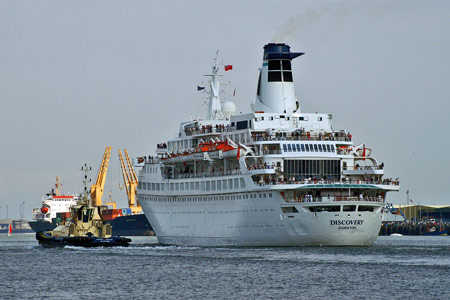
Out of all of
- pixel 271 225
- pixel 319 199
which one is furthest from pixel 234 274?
pixel 271 225

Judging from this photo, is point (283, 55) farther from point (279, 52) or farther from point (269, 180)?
point (269, 180)

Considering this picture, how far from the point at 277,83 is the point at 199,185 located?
13.2m

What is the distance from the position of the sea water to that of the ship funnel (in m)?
18.8

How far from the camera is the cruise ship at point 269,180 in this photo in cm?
8906

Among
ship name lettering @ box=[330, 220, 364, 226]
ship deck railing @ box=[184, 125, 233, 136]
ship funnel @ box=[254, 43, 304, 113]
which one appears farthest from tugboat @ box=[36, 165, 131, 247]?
ship name lettering @ box=[330, 220, 364, 226]

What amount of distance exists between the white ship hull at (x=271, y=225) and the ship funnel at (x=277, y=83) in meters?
12.0

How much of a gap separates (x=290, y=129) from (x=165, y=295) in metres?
43.3

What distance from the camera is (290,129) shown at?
97.8m

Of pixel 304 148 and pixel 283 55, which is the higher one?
pixel 283 55

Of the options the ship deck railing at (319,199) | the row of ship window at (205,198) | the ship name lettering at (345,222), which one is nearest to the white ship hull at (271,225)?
the ship name lettering at (345,222)

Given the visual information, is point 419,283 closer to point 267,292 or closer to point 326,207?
point 267,292

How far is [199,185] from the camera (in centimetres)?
10212

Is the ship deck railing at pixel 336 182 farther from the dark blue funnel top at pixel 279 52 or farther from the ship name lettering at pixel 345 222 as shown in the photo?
the dark blue funnel top at pixel 279 52

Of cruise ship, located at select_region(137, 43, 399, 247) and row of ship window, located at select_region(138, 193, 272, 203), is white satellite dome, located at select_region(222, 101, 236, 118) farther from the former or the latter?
row of ship window, located at select_region(138, 193, 272, 203)
